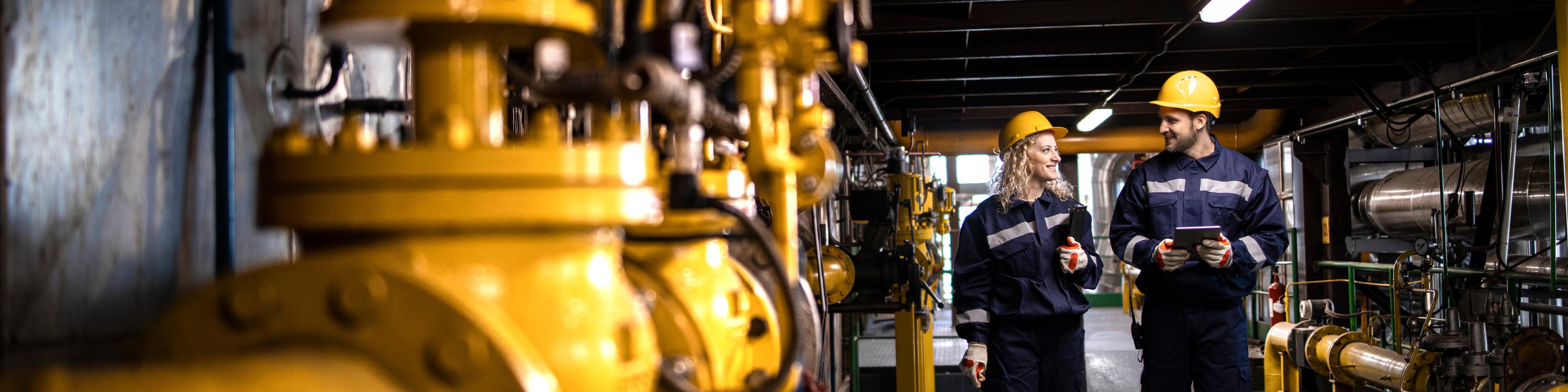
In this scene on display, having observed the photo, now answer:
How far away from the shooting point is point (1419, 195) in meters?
5.64

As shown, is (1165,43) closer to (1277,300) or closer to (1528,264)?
(1528,264)

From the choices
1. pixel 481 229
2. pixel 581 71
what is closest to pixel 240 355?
pixel 481 229

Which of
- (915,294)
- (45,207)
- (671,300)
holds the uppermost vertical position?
(45,207)

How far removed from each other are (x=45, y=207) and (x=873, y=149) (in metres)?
7.53

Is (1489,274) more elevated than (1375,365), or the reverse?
(1489,274)

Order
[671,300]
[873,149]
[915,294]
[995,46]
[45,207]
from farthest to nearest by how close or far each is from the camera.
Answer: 1. [873,149]
2. [995,46]
3. [915,294]
4. [671,300]
5. [45,207]

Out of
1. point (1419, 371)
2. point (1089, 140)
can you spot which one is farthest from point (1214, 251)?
point (1089, 140)

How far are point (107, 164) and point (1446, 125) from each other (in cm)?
638

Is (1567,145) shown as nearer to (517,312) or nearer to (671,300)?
(671,300)

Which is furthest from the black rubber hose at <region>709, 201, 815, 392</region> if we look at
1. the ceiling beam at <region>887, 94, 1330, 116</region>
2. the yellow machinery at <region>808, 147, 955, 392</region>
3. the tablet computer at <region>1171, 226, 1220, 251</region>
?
Answer: the ceiling beam at <region>887, 94, 1330, 116</region>

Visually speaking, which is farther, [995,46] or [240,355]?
[995,46]

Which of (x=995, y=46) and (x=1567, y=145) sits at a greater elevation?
(x=995, y=46)

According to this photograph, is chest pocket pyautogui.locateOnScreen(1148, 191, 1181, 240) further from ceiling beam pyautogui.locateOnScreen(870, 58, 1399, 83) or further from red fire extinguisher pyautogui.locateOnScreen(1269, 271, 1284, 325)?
red fire extinguisher pyautogui.locateOnScreen(1269, 271, 1284, 325)

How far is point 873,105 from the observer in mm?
5746
